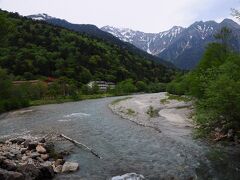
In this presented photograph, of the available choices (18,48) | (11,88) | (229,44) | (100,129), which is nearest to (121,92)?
(18,48)

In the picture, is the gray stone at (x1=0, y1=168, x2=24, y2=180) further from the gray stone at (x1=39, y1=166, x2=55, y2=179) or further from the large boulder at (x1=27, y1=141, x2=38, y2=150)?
the large boulder at (x1=27, y1=141, x2=38, y2=150)

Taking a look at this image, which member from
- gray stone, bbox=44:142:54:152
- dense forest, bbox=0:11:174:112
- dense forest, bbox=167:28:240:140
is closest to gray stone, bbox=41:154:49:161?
gray stone, bbox=44:142:54:152

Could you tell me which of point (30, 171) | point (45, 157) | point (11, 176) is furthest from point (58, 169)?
point (11, 176)

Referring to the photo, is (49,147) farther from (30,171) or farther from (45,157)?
(30,171)

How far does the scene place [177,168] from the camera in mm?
23016

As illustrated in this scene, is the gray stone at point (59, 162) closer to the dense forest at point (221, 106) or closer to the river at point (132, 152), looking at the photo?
the river at point (132, 152)

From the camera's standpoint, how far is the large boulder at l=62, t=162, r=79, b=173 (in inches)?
896

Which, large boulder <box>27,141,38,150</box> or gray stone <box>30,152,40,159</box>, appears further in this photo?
large boulder <box>27,141,38,150</box>

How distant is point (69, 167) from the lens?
23.0m

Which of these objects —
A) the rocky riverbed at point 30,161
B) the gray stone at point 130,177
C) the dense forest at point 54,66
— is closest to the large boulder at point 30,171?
the rocky riverbed at point 30,161

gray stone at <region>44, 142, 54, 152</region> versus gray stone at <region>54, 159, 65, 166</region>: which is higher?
gray stone at <region>54, 159, 65, 166</region>

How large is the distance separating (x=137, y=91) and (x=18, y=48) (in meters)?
63.2

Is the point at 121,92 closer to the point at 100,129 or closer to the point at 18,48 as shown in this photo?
the point at 18,48

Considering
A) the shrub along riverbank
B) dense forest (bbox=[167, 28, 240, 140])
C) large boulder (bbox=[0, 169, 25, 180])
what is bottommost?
the shrub along riverbank
